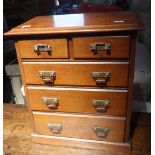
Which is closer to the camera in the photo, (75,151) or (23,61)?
(23,61)

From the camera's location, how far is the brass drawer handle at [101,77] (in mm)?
1183

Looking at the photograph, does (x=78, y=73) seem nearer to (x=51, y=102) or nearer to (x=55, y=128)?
(x=51, y=102)

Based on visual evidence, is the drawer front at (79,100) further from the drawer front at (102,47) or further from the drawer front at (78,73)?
the drawer front at (102,47)

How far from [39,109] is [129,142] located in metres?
0.65

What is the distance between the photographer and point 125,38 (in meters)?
1.08

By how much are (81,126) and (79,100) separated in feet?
0.67

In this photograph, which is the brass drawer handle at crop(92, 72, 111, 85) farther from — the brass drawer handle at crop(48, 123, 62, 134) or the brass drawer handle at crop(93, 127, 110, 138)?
the brass drawer handle at crop(48, 123, 62, 134)

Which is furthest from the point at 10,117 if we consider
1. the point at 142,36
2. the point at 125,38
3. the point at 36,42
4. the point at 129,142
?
the point at 142,36

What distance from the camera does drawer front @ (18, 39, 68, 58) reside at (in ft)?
3.85

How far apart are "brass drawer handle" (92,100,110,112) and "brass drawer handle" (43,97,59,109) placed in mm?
245

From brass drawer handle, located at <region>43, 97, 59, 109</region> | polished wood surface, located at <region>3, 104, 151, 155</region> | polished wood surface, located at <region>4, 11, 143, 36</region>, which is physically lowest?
polished wood surface, located at <region>3, 104, 151, 155</region>

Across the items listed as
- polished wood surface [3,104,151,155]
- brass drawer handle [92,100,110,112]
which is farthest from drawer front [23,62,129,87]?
polished wood surface [3,104,151,155]

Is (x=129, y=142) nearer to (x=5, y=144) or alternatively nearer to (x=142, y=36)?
(x=5, y=144)

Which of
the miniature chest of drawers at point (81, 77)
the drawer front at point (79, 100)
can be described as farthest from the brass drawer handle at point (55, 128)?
the drawer front at point (79, 100)
